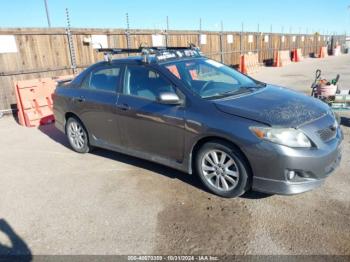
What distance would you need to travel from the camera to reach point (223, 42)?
61.0ft

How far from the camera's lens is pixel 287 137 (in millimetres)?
3361

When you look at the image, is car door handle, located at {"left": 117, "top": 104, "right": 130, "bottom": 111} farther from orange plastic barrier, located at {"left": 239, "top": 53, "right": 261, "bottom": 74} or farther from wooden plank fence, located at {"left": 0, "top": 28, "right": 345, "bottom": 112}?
orange plastic barrier, located at {"left": 239, "top": 53, "right": 261, "bottom": 74}

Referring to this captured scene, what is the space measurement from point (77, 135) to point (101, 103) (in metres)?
1.11

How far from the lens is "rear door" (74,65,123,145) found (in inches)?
192

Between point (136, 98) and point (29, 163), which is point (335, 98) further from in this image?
point (29, 163)

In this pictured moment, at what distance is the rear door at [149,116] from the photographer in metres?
4.12

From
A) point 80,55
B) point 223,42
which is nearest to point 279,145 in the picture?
point 80,55

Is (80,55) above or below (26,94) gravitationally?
above

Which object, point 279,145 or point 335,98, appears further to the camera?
point 335,98

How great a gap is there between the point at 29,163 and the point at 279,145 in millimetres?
4183

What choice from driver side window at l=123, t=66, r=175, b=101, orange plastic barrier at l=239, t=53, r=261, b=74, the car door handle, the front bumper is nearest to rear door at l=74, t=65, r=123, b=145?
the car door handle

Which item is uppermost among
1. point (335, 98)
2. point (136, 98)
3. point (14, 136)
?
point (136, 98)

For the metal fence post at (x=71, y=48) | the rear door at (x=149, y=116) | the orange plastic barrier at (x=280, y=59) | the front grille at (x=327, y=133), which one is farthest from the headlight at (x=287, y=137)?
the orange plastic barrier at (x=280, y=59)

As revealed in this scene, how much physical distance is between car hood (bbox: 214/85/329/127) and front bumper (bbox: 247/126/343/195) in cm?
29
